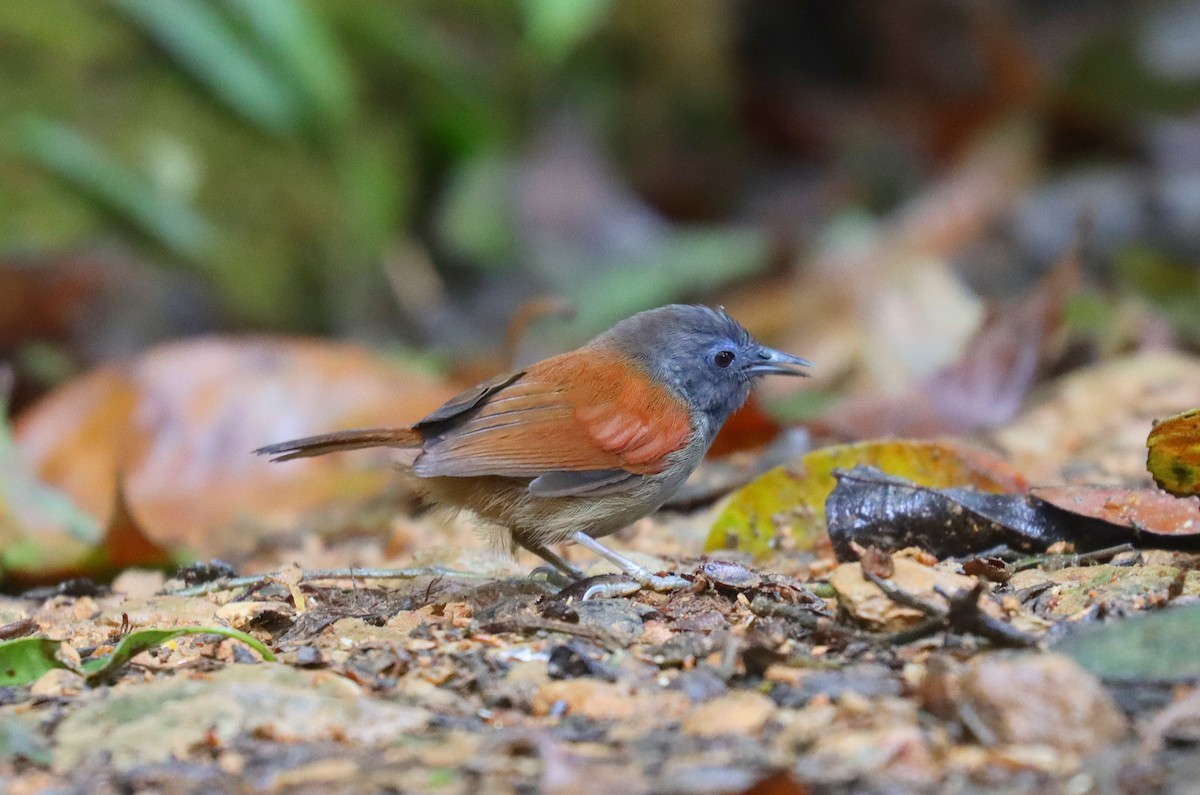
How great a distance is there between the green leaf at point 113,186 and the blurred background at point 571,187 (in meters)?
0.02

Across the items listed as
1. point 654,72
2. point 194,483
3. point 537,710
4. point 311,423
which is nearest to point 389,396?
point 311,423

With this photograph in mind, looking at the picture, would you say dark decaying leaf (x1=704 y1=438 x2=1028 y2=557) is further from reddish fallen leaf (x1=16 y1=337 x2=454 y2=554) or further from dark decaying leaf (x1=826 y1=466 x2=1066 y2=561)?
reddish fallen leaf (x1=16 y1=337 x2=454 y2=554)

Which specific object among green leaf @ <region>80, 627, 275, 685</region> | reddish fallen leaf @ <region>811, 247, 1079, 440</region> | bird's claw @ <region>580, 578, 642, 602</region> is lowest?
green leaf @ <region>80, 627, 275, 685</region>

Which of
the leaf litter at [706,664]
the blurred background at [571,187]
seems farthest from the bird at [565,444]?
the blurred background at [571,187]

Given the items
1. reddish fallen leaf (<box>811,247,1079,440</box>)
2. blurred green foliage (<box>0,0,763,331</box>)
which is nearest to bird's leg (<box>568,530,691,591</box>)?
reddish fallen leaf (<box>811,247,1079,440</box>)

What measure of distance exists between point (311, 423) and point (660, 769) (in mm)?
4283

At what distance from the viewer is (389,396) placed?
20.7ft

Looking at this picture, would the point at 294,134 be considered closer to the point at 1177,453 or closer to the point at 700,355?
the point at 700,355

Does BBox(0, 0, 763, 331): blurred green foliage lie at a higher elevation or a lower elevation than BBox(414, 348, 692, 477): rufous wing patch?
higher

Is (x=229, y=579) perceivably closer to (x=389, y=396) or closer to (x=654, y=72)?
(x=389, y=396)

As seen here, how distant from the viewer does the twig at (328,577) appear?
12.5 feet

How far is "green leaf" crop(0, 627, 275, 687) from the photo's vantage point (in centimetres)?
287

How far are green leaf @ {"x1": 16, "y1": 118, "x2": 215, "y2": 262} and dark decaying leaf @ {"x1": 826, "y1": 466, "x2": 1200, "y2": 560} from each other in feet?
20.5

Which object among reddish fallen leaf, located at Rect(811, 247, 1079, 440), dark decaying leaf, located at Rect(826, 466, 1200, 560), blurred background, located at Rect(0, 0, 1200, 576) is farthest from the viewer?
blurred background, located at Rect(0, 0, 1200, 576)
